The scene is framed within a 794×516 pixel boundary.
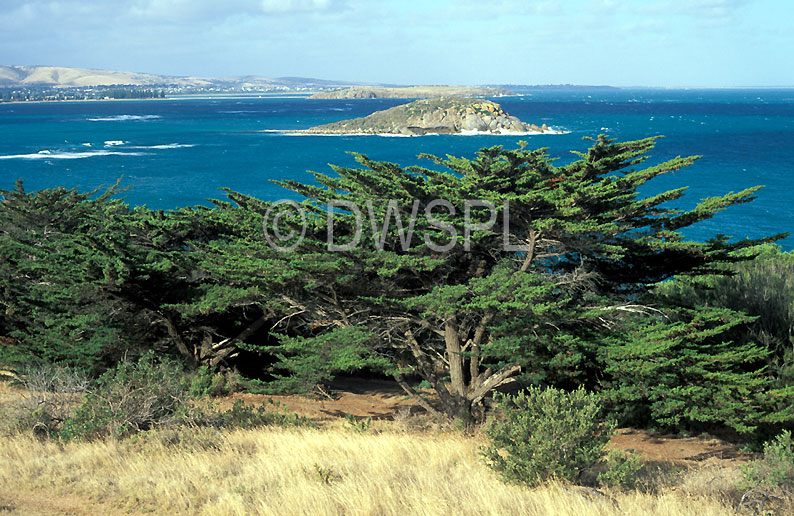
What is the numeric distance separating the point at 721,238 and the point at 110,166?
77.7 m

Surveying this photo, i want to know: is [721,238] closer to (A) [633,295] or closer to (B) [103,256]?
(A) [633,295]

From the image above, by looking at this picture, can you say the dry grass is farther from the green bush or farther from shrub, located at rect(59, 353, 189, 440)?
shrub, located at rect(59, 353, 189, 440)

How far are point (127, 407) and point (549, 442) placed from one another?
6.68m

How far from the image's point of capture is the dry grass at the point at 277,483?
24.1 feet

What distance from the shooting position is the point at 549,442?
8.31 meters

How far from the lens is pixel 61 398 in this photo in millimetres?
11570

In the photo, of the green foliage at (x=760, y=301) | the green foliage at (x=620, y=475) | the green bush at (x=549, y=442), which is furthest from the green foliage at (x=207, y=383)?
the green foliage at (x=760, y=301)

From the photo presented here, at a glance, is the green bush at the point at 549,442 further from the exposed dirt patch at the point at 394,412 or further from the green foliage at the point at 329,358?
the exposed dirt patch at the point at 394,412

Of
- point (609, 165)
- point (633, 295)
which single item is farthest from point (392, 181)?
point (633, 295)

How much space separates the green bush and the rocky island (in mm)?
122928

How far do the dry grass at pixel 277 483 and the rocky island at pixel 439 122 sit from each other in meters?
122

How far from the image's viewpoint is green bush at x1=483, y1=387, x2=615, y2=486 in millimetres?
8250

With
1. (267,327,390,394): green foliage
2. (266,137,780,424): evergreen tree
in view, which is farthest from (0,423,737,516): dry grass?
(266,137,780,424): evergreen tree

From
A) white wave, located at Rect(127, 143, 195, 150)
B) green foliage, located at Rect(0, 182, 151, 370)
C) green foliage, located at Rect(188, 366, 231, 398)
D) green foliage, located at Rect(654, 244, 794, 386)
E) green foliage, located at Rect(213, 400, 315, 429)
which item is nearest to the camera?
green foliage, located at Rect(213, 400, 315, 429)
